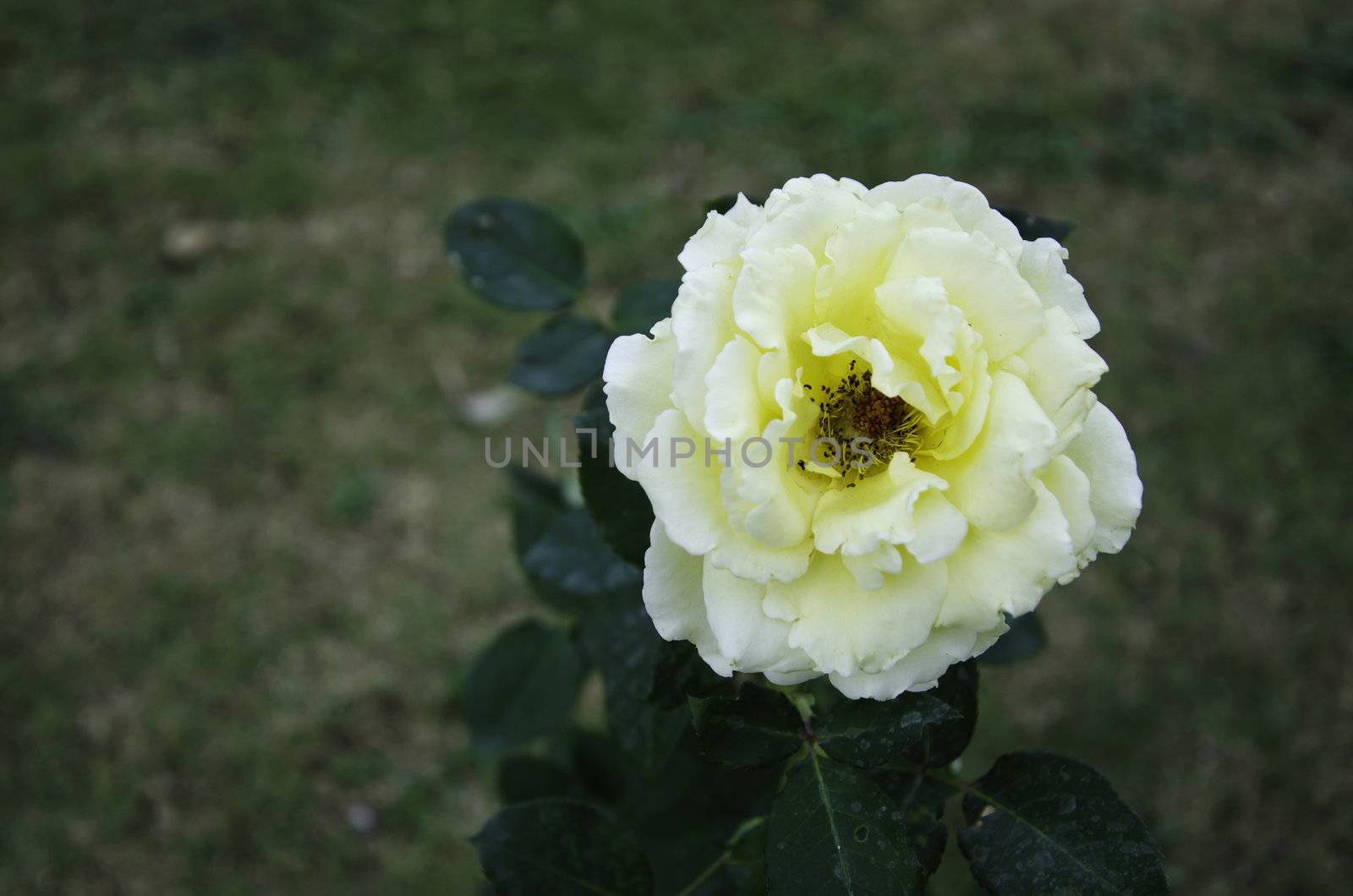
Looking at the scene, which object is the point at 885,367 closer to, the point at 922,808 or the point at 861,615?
the point at 861,615

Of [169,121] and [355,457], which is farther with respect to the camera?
[169,121]

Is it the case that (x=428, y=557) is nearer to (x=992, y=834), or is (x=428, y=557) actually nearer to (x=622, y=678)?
(x=622, y=678)

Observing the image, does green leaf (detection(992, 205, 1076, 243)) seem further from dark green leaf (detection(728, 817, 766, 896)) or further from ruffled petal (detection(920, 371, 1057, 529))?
dark green leaf (detection(728, 817, 766, 896))

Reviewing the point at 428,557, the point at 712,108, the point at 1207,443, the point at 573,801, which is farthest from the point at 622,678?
the point at 712,108

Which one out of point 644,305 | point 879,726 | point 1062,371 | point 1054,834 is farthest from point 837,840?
point 644,305

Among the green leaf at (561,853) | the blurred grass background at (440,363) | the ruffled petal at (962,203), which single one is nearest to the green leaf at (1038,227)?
the ruffled petal at (962,203)
